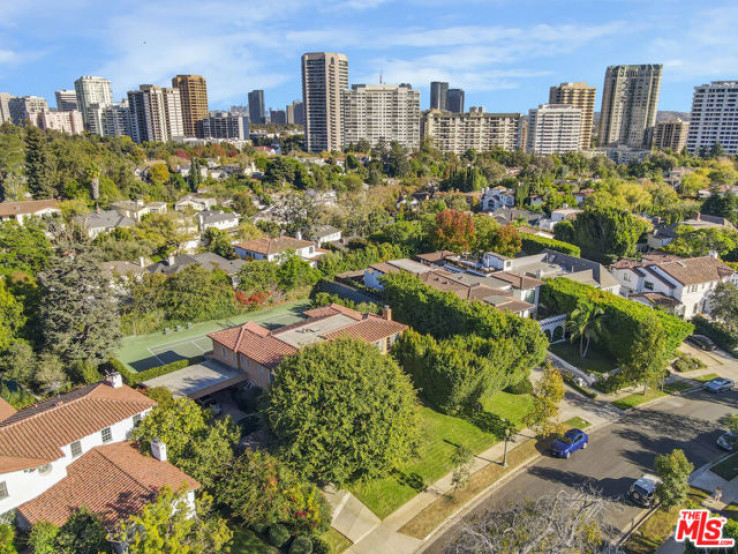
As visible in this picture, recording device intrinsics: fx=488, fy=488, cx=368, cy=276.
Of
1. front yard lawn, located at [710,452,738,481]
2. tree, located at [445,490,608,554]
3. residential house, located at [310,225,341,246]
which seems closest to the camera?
tree, located at [445,490,608,554]

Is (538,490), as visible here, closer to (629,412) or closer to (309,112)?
(629,412)

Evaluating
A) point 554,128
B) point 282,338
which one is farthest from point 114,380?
point 554,128

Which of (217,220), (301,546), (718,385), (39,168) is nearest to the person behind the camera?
(301,546)

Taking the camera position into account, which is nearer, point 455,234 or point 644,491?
point 644,491

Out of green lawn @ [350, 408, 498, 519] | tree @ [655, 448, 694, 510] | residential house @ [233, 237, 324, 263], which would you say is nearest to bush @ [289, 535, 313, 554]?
green lawn @ [350, 408, 498, 519]

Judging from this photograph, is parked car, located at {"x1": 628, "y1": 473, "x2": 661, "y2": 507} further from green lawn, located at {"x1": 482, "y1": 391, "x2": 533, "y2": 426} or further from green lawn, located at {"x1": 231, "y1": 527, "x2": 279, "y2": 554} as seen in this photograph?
green lawn, located at {"x1": 231, "y1": 527, "x2": 279, "y2": 554}

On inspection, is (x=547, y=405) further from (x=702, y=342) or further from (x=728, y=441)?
(x=702, y=342)

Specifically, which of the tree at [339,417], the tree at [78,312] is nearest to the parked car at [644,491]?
the tree at [339,417]
